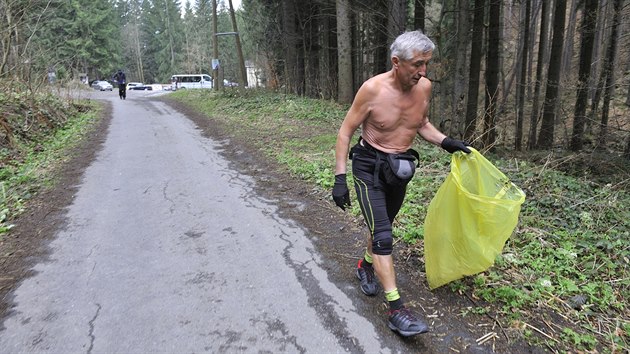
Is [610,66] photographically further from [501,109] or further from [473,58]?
[473,58]

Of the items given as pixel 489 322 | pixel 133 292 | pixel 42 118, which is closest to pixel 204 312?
pixel 133 292

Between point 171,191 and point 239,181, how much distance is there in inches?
42.2

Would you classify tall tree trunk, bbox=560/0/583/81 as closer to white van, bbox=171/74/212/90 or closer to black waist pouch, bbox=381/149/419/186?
black waist pouch, bbox=381/149/419/186

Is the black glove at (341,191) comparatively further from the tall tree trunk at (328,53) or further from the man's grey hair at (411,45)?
the tall tree trunk at (328,53)

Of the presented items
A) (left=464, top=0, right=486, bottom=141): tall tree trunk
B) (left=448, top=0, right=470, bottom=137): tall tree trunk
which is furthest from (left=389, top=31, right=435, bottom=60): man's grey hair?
(left=464, top=0, right=486, bottom=141): tall tree trunk

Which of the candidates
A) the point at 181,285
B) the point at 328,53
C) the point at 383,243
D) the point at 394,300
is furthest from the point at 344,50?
the point at 394,300

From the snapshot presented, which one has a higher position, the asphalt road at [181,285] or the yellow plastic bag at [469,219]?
the yellow plastic bag at [469,219]

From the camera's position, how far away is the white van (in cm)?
4125

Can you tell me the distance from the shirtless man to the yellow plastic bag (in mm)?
235

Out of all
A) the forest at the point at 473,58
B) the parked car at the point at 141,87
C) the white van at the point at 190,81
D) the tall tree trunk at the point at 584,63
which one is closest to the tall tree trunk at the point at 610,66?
the forest at the point at 473,58

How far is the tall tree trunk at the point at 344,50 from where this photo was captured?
1302cm

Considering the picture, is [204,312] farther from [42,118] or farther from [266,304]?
[42,118]

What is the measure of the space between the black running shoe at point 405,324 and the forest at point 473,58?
17.0 feet

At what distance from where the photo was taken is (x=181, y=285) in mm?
3387
